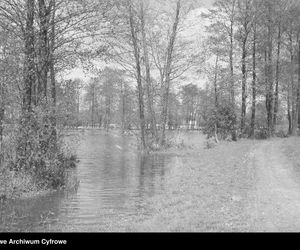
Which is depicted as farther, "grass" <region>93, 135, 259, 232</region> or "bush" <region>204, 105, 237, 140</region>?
"bush" <region>204, 105, 237, 140</region>

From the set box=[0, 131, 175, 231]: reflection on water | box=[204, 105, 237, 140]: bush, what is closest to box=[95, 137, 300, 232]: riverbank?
box=[0, 131, 175, 231]: reflection on water

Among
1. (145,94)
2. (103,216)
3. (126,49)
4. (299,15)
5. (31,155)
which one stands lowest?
(103,216)

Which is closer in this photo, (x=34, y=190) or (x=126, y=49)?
(x=34, y=190)

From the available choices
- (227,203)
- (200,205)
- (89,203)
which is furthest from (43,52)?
(227,203)

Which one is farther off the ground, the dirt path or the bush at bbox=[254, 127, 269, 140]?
the bush at bbox=[254, 127, 269, 140]

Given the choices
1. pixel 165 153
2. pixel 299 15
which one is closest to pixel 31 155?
pixel 165 153

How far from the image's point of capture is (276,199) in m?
12.8

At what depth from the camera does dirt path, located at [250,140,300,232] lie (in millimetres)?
10141

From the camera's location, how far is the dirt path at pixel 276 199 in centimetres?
1014

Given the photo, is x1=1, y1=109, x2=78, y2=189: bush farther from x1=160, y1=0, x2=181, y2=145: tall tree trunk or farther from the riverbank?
x1=160, y1=0, x2=181, y2=145: tall tree trunk

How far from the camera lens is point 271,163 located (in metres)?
21.7

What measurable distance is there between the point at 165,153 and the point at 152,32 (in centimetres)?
1022
